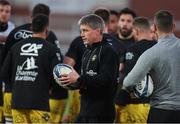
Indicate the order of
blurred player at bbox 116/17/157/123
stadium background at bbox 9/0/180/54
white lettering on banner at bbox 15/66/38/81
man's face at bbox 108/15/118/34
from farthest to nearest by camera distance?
stadium background at bbox 9/0/180/54
man's face at bbox 108/15/118/34
blurred player at bbox 116/17/157/123
white lettering on banner at bbox 15/66/38/81

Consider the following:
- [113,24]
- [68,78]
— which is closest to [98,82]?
[68,78]

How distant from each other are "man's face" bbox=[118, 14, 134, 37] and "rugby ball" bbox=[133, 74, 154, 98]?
3.86 m

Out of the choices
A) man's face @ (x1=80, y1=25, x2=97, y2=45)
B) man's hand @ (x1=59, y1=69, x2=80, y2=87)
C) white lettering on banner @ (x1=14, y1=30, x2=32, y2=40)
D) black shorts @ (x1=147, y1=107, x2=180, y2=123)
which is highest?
man's face @ (x1=80, y1=25, x2=97, y2=45)

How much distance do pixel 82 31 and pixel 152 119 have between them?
166 centimetres

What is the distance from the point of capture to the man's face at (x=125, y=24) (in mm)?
14156

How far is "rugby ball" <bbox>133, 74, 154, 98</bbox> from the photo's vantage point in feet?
33.5

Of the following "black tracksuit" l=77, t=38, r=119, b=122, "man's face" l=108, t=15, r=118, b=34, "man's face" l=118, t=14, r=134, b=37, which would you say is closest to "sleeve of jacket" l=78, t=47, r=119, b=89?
"black tracksuit" l=77, t=38, r=119, b=122

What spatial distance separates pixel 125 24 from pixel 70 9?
23.0m

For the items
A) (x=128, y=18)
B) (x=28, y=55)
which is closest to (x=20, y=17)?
(x=128, y=18)

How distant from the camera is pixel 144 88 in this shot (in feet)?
33.8

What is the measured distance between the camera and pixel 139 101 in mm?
12680

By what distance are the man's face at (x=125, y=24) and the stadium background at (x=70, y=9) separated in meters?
20.4

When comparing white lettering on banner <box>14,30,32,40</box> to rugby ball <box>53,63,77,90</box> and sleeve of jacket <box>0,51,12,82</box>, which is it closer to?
sleeve of jacket <box>0,51,12,82</box>

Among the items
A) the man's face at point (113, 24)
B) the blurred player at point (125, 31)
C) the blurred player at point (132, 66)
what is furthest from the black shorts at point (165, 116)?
the man's face at point (113, 24)
